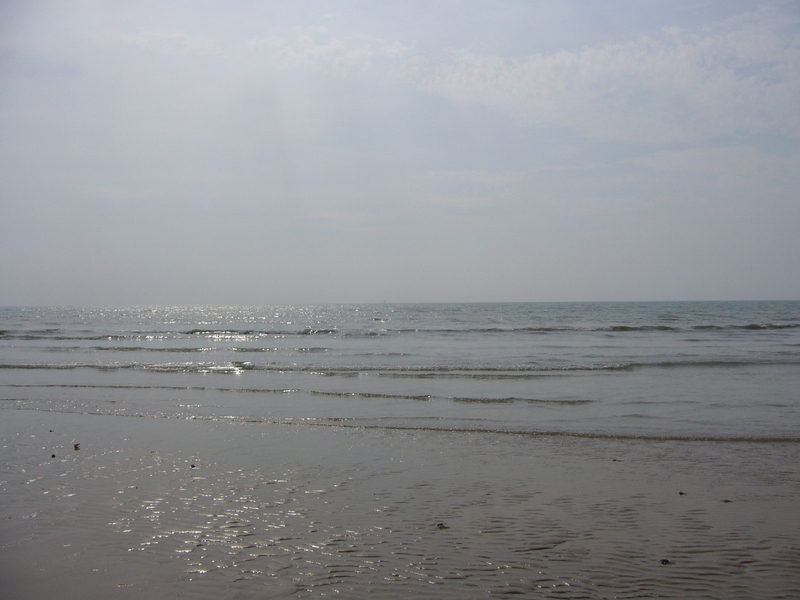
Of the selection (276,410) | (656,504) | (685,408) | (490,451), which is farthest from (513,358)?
(656,504)

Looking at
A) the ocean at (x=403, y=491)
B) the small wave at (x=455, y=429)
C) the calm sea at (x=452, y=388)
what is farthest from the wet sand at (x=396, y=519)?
the calm sea at (x=452, y=388)

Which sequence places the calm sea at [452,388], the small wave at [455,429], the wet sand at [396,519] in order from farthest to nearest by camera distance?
the calm sea at [452,388] → the small wave at [455,429] → the wet sand at [396,519]

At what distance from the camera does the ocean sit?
4199mm

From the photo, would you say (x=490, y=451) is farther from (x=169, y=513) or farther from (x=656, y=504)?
(x=169, y=513)

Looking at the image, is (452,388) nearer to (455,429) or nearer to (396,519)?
(455,429)

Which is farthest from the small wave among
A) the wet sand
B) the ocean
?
the wet sand

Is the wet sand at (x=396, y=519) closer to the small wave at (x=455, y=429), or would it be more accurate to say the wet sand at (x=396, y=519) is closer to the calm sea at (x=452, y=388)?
the small wave at (x=455, y=429)

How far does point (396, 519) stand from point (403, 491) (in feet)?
2.94

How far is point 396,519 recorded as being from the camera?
534 cm

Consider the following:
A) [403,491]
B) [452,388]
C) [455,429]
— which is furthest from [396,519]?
[452,388]

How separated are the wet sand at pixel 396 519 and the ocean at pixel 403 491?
0.03 m

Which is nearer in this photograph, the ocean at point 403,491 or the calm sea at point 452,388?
the ocean at point 403,491

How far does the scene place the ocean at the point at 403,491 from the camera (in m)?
4.20

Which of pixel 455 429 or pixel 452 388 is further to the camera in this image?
pixel 452 388
